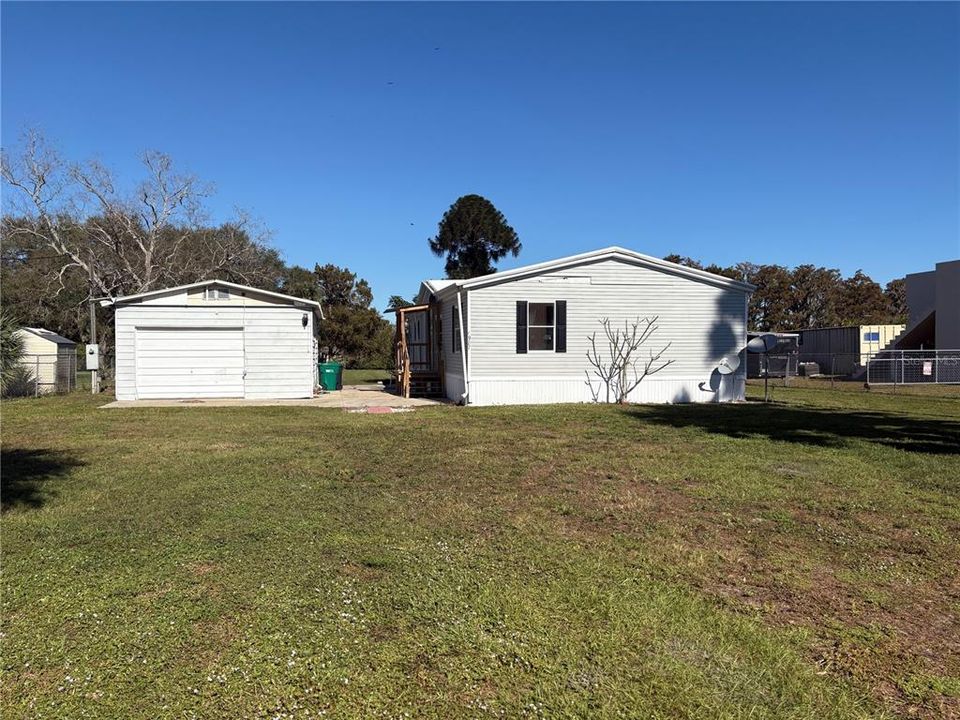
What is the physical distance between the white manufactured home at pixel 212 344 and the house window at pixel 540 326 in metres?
5.56

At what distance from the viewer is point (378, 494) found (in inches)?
238

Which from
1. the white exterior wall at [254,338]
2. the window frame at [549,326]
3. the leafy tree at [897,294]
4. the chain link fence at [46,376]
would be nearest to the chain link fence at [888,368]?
the window frame at [549,326]

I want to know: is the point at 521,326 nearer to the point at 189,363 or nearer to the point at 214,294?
the point at 214,294

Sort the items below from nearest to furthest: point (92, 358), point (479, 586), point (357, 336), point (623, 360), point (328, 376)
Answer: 1. point (479, 586)
2. point (623, 360)
3. point (92, 358)
4. point (328, 376)
5. point (357, 336)

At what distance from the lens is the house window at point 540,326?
49.4 feet

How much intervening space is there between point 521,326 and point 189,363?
8.33 m

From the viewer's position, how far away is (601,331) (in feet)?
50.3

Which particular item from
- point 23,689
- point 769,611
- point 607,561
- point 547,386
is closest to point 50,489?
point 23,689

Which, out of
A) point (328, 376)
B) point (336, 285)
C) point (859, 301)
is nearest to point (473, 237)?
point (336, 285)

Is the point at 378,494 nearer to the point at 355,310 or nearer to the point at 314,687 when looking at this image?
the point at 314,687

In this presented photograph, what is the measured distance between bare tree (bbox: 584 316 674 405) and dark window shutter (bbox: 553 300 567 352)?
65 cm

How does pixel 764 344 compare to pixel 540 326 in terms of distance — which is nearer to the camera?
pixel 540 326

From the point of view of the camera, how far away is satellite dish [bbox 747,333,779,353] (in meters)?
15.6

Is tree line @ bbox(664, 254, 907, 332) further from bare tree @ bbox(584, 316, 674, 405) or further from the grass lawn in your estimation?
the grass lawn
